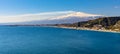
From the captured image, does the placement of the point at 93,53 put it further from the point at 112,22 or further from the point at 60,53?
the point at 112,22

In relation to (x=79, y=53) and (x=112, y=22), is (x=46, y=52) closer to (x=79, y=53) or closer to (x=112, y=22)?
(x=79, y=53)

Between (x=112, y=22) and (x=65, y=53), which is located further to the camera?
(x=112, y=22)

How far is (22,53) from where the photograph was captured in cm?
5556

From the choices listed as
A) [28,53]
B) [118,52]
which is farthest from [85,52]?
[28,53]

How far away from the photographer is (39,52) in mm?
57344

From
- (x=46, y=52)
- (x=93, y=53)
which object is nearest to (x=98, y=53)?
(x=93, y=53)

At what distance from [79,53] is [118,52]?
11.5 m

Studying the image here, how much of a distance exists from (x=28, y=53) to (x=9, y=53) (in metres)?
5.27

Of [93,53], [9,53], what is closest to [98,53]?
[93,53]

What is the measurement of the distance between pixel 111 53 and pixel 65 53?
42.1ft

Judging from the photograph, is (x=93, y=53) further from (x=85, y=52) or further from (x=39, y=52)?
(x=39, y=52)

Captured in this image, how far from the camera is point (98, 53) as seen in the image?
55.2 m

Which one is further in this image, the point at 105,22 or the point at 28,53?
the point at 105,22

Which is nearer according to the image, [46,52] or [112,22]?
[46,52]
